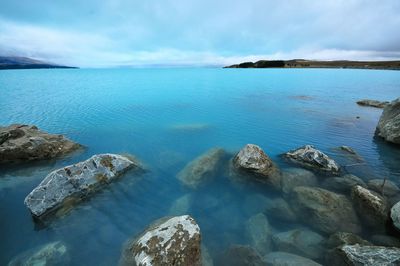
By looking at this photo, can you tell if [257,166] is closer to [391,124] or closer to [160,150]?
[160,150]

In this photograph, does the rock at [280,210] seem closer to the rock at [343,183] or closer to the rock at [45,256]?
the rock at [343,183]

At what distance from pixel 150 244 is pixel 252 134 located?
17236mm

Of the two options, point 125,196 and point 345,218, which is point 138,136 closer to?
point 125,196

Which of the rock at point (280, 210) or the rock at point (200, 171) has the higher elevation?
the rock at point (200, 171)

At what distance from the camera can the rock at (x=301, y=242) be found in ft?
28.8

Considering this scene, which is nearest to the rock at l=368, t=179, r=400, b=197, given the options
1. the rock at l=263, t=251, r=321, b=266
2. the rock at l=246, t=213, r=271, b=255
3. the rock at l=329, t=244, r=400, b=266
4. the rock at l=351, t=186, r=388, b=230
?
the rock at l=351, t=186, r=388, b=230

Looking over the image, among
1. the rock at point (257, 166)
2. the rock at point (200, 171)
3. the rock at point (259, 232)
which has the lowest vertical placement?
the rock at point (259, 232)

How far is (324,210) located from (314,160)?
15.8 feet

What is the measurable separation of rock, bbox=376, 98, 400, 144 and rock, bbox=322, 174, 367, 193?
33.4ft

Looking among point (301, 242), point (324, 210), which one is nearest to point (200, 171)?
point (301, 242)

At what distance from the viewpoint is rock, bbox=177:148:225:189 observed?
13694 mm

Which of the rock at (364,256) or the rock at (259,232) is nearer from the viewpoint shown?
the rock at (364,256)

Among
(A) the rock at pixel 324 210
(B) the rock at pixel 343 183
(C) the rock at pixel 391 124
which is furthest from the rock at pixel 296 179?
(C) the rock at pixel 391 124

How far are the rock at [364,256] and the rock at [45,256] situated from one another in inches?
394
